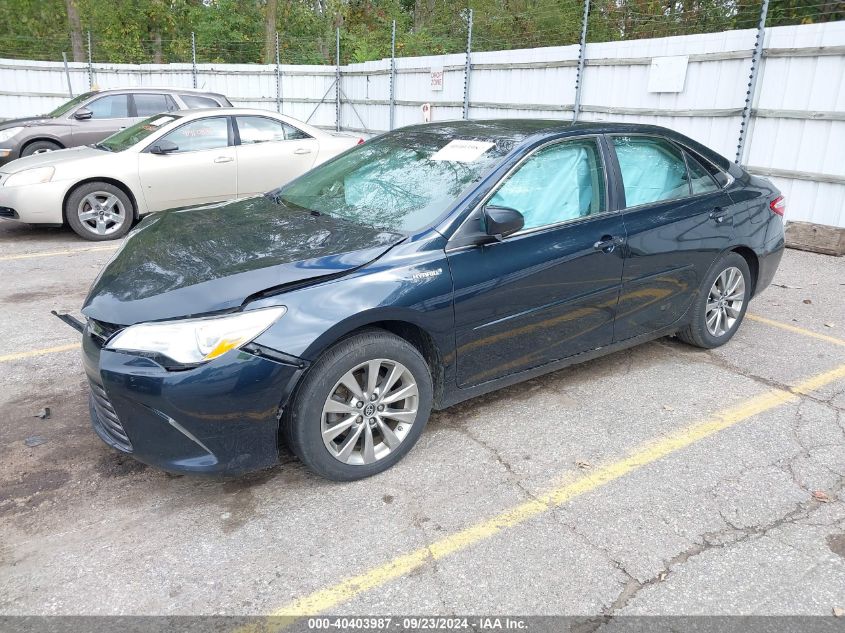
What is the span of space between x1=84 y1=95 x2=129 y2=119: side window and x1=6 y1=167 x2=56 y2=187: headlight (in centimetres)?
379

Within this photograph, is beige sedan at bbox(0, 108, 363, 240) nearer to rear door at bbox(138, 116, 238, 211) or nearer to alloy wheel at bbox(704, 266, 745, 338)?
rear door at bbox(138, 116, 238, 211)

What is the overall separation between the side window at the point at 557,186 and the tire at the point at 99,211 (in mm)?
6042

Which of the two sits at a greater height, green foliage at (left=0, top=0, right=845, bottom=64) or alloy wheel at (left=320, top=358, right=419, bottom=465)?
green foliage at (left=0, top=0, right=845, bottom=64)

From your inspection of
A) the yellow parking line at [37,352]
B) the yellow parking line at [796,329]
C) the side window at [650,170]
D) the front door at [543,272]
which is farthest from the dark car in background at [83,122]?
the yellow parking line at [796,329]

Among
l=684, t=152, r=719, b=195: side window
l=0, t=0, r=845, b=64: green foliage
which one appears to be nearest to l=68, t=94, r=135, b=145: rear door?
l=684, t=152, r=719, b=195: side window

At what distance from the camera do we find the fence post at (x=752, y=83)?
8.47 metres

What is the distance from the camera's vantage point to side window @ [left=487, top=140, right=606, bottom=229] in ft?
12.0

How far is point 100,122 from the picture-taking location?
10984 millimetres

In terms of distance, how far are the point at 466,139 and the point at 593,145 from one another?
748 millimetres

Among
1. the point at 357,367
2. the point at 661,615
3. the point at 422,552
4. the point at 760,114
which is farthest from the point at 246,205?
the point at 760,114

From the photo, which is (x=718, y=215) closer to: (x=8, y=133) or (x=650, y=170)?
(x=650, y=170)

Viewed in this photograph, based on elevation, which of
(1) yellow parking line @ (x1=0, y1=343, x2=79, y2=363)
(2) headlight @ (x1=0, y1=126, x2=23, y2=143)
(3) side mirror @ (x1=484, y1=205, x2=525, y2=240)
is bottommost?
(1) yellow parking line @ (x1=0, y1=343, x2=79, y2=363)

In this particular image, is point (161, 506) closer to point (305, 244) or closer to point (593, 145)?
point (305, 244)

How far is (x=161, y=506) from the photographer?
305cm
